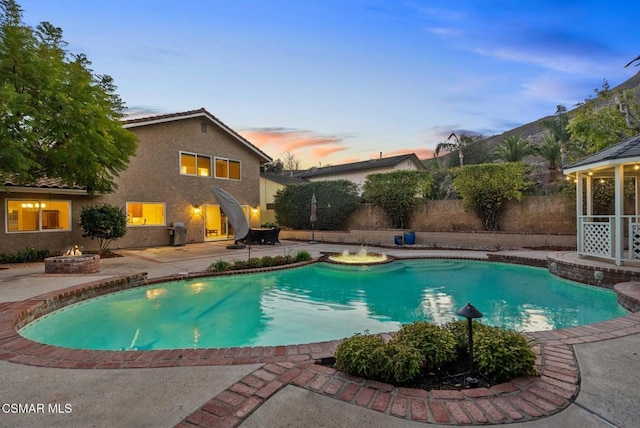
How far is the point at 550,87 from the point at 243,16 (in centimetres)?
1742

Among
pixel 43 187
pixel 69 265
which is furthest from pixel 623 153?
pixel 43 187

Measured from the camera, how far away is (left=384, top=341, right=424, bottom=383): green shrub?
2.95 m

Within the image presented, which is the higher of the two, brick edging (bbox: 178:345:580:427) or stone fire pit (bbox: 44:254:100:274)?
stone fire pit (bbox: 44:254:100:274)

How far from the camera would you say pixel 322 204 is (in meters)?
20.1

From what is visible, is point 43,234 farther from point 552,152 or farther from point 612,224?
point 552,152

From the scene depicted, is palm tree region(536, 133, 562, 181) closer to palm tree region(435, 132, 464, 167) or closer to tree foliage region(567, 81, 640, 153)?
tree foliage region(567, 81, 640, 153)

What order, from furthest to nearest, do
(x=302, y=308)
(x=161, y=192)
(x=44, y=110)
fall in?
1. (x=161, y=192)
2. (x=44, y=110)
3. (x=302, y=308)

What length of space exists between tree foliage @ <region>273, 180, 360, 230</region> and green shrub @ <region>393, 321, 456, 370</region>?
16151mm

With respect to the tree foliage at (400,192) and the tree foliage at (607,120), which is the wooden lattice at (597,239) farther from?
the tree foliage at (400,192)

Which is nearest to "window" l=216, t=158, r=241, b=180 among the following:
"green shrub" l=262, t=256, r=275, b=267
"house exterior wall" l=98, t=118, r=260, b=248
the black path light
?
"house exterior wall" l=98, t=118, r=260, b=248

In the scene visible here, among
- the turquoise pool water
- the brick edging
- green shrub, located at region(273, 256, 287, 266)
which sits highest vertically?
the brick edging

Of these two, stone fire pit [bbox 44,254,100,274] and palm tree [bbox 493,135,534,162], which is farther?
palm tree [bbox 493,135,534,162]

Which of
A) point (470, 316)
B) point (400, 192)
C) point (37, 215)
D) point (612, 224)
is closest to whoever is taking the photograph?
point (470, 316)
